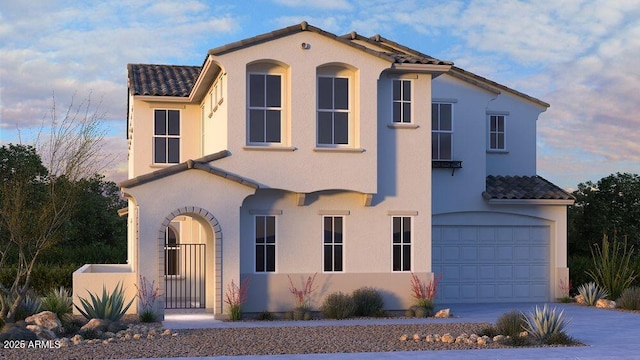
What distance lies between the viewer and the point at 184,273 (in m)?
25.6

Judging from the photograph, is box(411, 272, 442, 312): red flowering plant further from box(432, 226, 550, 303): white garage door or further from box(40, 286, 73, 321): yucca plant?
box(40, 286, 73, 321): yucca plant

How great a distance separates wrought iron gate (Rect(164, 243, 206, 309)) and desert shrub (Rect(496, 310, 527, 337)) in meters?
9.66

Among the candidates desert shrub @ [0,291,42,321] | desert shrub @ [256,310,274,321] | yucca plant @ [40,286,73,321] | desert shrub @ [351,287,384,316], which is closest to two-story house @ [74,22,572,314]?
desert shrub @ [256,310,274,321]

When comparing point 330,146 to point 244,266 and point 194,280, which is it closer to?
point 244,266

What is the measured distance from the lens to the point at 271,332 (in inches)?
717

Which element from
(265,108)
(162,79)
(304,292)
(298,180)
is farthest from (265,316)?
(162,79)

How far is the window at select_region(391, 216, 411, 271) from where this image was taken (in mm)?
22484

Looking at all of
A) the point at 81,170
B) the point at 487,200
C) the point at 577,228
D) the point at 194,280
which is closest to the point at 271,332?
the point at 81,170

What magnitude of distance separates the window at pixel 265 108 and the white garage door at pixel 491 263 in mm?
6971

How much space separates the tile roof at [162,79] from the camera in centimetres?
2606

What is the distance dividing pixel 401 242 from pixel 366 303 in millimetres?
1986

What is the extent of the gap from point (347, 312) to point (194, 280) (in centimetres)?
584

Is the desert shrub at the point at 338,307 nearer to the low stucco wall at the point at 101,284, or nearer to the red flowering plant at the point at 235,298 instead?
the red flowering plant at the point at 235,298

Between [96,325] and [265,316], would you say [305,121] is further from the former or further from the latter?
[96,325]
